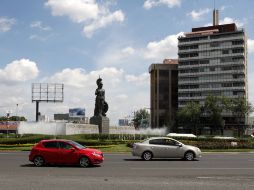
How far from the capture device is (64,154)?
2059 centimetres

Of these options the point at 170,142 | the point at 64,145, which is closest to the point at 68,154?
the point at 64,145

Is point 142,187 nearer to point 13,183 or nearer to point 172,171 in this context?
point 13,183

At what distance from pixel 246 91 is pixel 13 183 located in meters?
124

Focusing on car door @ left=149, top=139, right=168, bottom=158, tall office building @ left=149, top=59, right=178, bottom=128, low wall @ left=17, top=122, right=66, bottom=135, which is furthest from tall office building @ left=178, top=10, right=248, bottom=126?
car door @ left=149, top=139, right=168, bottom=158

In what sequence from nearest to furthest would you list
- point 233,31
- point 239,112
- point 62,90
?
point 62,90 → point 239,112 → point 233,31

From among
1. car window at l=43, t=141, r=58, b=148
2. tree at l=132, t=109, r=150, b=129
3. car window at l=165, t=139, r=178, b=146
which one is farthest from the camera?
tree at l=132, t=109, r=150, b=129

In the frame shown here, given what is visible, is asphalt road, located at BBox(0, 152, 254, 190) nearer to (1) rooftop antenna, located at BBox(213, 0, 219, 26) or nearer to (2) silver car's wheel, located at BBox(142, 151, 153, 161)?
(2) silver car's wheel, located at BBox(142, 151, 153, 161)

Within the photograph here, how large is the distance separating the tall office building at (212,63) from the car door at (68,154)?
11174 centimetres

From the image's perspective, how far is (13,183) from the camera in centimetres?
1379

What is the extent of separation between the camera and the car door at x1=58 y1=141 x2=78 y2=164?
805 inches

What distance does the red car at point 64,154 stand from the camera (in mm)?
20297

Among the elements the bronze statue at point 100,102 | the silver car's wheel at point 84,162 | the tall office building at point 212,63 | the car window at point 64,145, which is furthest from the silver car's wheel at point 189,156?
the tall office building at point 212,63

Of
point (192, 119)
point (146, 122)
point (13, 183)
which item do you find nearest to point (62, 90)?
point (192, 119)

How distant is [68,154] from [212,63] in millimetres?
115517
